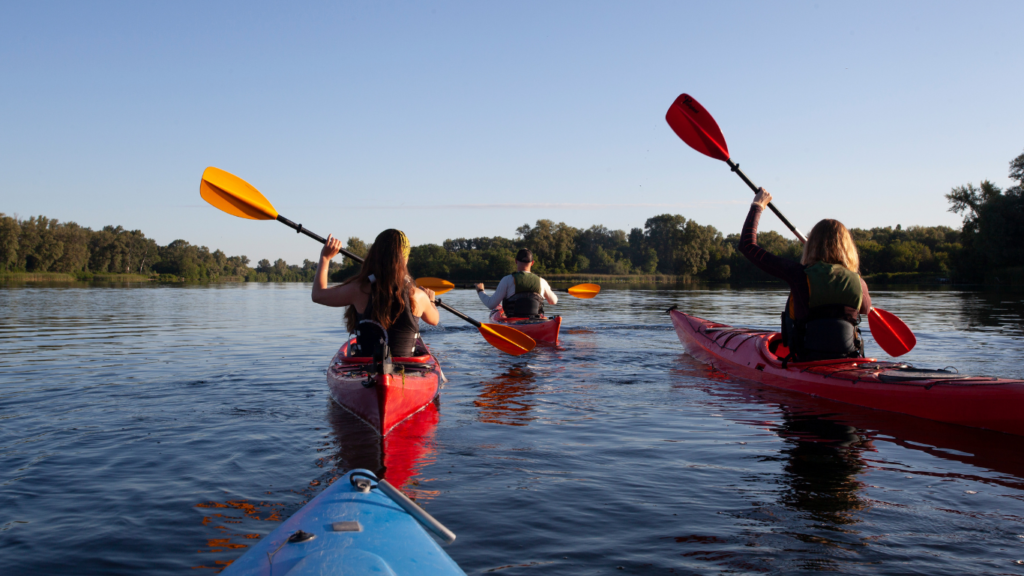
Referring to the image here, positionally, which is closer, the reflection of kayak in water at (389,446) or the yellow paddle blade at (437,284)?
the reflection of kayak in water at (389,446)

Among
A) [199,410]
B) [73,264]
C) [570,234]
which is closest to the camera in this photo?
[199,410]

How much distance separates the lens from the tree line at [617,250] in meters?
42.7

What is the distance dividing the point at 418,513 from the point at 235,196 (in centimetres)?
460

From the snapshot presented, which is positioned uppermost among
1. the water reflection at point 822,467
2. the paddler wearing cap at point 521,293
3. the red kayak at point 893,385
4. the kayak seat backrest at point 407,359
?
the paddler wearing cap at point 521,293

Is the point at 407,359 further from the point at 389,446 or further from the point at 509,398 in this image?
the point at 509,398

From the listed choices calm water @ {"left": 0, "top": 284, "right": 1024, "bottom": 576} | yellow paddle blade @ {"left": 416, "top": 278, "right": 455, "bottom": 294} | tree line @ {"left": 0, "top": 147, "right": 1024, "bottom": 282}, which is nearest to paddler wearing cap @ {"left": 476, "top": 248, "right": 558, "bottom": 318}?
yellow paddle blade @ {"left": 416, "top": 278, "right": 455, "bottom": 294}

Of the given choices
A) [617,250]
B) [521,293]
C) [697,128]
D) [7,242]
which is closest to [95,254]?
[7,242]

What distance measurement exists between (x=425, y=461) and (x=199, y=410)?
2.77 m

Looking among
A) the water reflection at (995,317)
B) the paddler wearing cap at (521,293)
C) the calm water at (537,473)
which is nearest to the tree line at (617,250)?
the water reflection at (995,317)

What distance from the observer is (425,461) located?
3.95 metres

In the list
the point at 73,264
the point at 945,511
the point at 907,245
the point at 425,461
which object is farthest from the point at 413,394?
the point at 73,264

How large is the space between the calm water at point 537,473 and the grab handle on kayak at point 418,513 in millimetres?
526

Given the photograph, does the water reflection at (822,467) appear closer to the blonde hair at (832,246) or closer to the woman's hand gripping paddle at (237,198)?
the blonde hair at (832,246)

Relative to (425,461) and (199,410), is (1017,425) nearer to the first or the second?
(425,461)
